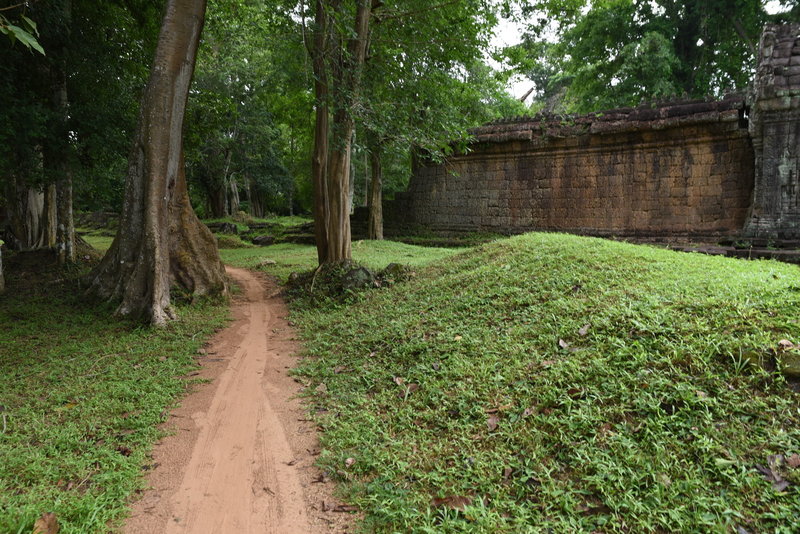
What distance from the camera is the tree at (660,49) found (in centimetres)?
1694

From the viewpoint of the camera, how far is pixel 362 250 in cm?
1279

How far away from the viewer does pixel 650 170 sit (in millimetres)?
11578

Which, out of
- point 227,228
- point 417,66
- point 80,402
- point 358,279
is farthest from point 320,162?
point 227,228

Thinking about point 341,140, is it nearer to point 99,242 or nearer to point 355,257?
point 355,257

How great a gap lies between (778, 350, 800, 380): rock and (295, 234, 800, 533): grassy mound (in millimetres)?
77

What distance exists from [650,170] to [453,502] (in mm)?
11751

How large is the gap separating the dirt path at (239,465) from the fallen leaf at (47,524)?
1.09ft

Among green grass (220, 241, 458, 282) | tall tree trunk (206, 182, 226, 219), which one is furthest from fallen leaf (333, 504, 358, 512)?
tall tree trunk (206, 182, 226, 219)

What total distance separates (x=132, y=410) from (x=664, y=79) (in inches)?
798

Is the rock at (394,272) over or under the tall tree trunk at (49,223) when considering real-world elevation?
under

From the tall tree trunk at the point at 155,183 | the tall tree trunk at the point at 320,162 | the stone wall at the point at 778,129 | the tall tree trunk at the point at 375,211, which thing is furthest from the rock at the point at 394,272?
the tall tree trunk at the point at 375,211

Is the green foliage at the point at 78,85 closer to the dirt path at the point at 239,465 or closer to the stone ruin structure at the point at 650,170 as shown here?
the dirt path at the point at 239,465

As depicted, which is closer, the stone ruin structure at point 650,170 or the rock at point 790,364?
the rock at point 790,364

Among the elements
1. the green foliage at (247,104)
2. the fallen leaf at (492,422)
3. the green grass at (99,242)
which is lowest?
the fallen leaf at (492,422)
